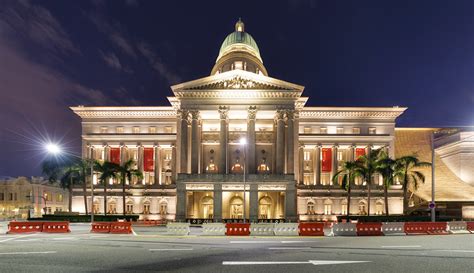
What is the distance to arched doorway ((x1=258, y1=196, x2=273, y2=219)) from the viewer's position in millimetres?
79562

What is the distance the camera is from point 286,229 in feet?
120

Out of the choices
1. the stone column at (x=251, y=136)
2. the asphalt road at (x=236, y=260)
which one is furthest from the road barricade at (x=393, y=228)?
the stone column at (x=251, y=136)

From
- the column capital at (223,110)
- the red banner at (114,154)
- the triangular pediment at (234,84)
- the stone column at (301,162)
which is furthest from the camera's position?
the red banner at (114,154)

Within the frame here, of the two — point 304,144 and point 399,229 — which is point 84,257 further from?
point 304,144

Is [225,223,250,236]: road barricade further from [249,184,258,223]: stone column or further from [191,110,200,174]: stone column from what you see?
[191,110,200,174]: stone column

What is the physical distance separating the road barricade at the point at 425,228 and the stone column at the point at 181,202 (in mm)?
38178

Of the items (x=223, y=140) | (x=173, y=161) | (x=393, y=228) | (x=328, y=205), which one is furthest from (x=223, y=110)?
(x=393, y=228)

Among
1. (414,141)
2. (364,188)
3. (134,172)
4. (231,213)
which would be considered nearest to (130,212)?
(134,172)

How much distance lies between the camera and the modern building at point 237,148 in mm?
73688

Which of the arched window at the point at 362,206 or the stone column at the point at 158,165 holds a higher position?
the stone column at the point at 158,165

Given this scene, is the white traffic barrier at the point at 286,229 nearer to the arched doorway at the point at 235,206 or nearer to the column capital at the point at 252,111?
the column capital at the point at 252,111

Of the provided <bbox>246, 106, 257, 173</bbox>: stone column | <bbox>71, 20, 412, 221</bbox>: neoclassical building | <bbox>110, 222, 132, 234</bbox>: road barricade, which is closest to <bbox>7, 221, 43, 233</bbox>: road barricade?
<bbox>110, 222, 132, 234</bbox>: road barricade

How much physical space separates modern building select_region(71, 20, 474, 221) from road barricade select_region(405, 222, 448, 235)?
1180 inches

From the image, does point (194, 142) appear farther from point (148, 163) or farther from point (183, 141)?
point (148, 163)
